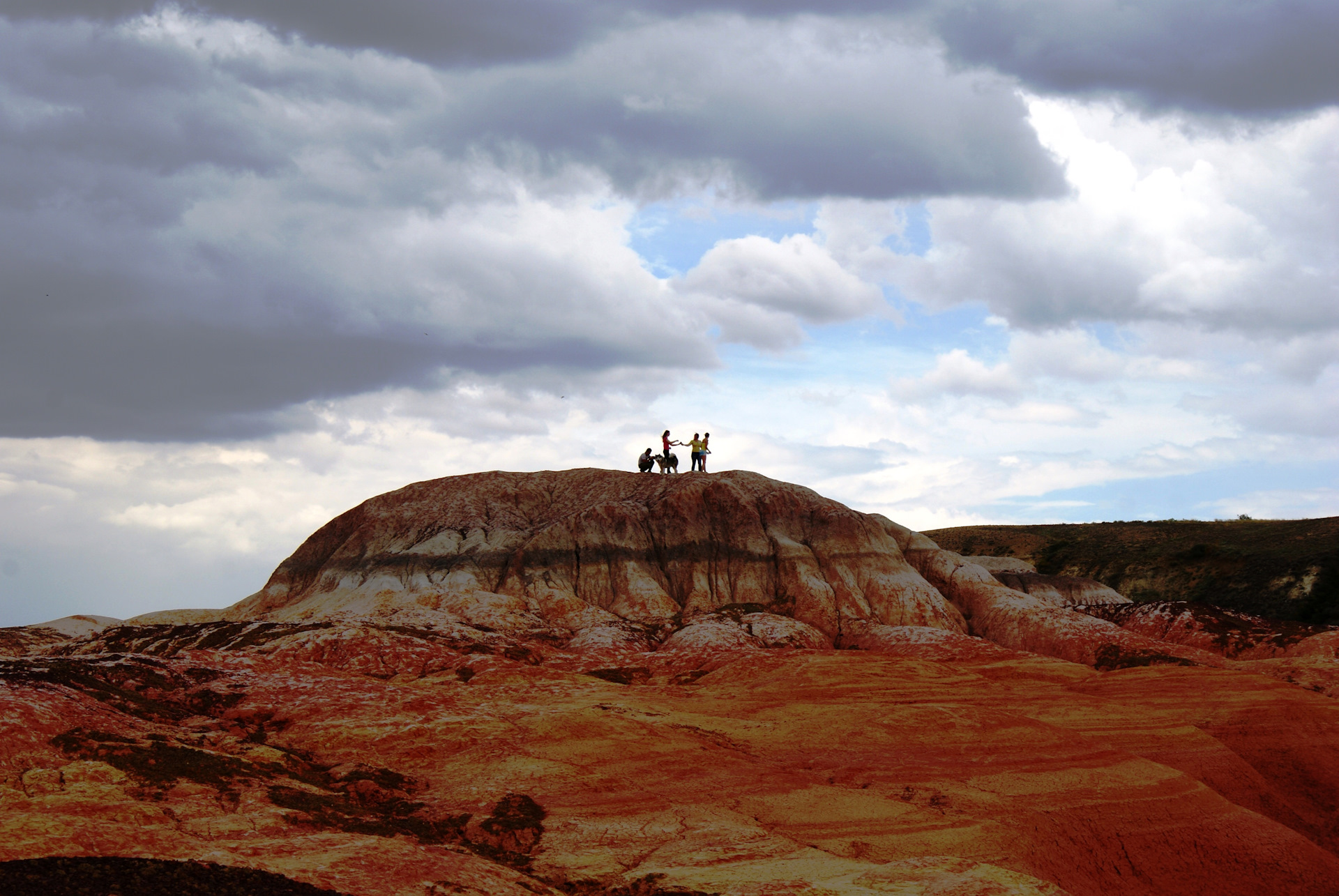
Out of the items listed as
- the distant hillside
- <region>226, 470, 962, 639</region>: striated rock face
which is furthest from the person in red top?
the distant hillside

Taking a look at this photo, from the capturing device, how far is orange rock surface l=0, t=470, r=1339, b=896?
18000 mm

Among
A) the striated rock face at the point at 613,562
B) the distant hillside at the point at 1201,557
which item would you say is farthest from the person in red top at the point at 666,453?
the distant hillside at the point at 1201,557

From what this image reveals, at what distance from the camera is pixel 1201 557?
70.9 m

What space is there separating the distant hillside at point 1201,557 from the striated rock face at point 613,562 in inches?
1163

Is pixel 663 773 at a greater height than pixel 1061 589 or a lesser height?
lesser

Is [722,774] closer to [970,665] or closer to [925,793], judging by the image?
[925,793]

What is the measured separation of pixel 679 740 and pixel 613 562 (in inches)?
874

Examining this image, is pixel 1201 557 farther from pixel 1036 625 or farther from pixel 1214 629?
pixel 1036 625

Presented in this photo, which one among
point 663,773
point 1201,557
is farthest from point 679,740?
point 1201,557

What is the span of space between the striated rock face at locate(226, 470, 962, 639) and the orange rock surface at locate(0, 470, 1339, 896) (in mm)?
232

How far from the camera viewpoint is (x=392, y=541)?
166 feet

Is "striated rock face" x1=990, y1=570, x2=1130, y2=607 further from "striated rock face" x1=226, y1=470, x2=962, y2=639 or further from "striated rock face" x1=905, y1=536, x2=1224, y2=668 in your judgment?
"striated rock face" x1=226, y1=470, x2=962, y2=639

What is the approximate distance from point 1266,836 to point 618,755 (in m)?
15.7

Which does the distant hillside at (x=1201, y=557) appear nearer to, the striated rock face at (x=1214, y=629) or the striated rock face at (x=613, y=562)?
the striated rock face at (x=1214, y=629)
